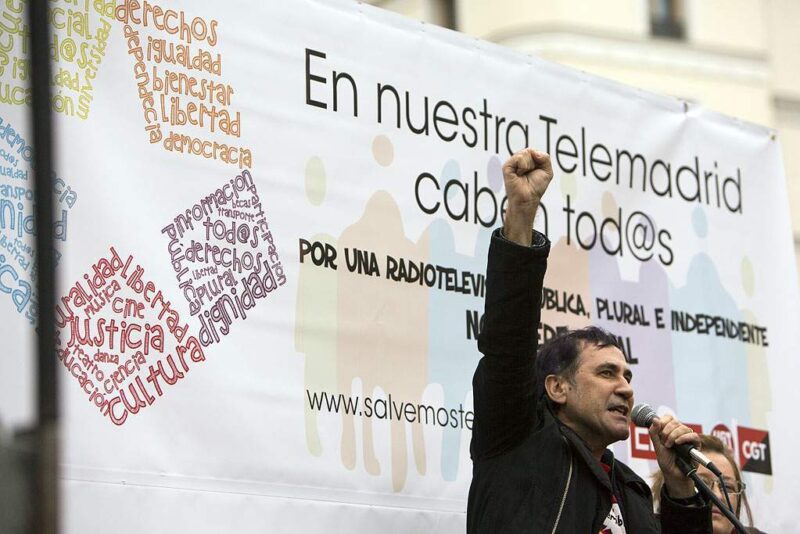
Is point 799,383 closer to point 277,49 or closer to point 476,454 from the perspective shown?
point 476,454

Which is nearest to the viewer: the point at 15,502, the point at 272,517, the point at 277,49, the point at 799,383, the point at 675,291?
the point at 15,502

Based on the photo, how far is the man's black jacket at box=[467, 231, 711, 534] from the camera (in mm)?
4113

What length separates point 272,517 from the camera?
14.2 feet

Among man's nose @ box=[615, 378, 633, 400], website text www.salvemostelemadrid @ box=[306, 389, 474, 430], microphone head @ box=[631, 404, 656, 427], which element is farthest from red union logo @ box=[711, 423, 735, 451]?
microphone head @ box=[631, 404, 656, 427]

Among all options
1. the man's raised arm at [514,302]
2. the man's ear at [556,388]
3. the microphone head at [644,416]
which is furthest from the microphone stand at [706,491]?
the man's raised arm at [514,302]

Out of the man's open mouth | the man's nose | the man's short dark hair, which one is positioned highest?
the man's short dark hair

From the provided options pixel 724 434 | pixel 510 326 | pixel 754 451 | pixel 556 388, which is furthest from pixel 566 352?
pixel 754 451

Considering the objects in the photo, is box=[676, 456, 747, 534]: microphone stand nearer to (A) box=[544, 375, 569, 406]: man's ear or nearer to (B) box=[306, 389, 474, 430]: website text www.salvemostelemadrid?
(A) box=[544, 375, 569, 406]: man's ear

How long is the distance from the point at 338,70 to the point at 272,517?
1406 mm

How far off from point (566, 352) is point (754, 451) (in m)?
1.54

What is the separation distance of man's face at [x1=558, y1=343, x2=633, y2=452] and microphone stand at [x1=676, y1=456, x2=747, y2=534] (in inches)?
7.2

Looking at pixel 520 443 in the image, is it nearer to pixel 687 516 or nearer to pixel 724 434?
pixel 687 516

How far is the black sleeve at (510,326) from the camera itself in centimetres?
411

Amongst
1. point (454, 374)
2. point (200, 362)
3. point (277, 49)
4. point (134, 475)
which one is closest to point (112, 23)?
point (277, 49)
